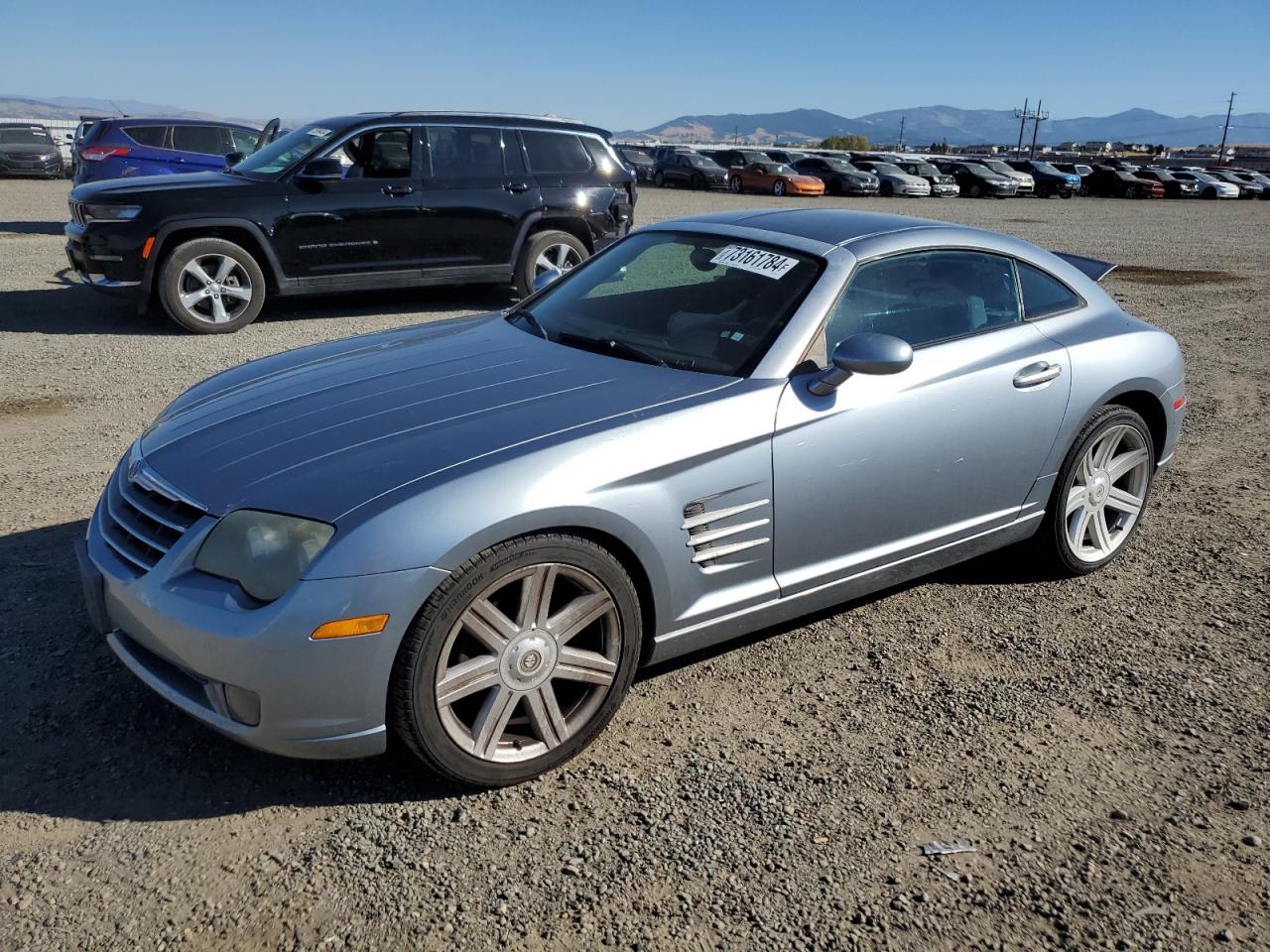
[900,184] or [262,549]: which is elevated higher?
[262,549]

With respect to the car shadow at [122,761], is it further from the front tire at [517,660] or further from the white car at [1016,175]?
the white car at [1016,175]

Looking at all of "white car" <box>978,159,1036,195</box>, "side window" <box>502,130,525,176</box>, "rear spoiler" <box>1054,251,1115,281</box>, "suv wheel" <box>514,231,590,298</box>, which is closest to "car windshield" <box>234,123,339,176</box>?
"side window" <box>502,130,525,176</box>

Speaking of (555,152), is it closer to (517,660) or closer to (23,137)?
(517,660)

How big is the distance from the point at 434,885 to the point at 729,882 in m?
0.74

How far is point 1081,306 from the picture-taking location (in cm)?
446

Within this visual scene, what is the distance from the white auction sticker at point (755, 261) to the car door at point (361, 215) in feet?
20.0

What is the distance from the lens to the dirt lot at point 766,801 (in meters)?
2.55

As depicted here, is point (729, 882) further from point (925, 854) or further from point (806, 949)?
point (925, 854)

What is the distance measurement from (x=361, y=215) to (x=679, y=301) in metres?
6.17

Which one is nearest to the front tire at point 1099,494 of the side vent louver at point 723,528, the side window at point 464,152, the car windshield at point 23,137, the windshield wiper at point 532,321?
the side vent louver at point 723,528

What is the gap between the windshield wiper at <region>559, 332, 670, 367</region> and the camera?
3.64 meters

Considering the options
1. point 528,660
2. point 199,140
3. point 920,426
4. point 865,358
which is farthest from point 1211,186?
point 528,660

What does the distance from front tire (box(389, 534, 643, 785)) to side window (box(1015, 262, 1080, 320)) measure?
2.25m

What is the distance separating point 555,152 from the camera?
34.3ft
